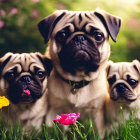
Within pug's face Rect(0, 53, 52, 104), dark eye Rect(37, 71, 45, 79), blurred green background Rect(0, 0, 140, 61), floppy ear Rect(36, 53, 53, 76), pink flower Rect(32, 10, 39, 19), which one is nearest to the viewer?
pug's face Rect(0, 53, 52, 104)

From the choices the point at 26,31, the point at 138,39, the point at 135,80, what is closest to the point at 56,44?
the point at 135,80

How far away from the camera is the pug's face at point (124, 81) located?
3.47 meters

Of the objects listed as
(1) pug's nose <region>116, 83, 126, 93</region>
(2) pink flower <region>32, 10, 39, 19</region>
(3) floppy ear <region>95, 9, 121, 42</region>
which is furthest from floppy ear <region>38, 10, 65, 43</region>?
(2) pink flower <region>32, 10, 39, 19</region>

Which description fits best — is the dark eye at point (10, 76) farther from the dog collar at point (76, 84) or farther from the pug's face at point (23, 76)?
the dog collar at point (76, 84)

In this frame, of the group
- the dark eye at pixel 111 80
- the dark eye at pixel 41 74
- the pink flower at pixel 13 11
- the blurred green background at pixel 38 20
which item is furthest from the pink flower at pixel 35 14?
the dark eye at pixel 111 80

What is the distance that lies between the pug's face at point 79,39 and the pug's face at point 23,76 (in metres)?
0.18

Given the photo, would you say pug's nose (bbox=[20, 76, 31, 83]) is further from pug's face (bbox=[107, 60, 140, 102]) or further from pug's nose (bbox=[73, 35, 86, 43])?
pug's face (bbox=[107, 60, 140, 102])

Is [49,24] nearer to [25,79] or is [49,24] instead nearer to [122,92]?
[25,79]

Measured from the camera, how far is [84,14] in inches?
142

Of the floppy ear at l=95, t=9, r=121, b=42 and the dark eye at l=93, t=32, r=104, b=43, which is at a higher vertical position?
the floppy ear at l=95, t=9, r=121, b=42

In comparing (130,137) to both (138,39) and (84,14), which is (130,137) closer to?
(84,14)

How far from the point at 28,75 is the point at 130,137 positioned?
1.15 m

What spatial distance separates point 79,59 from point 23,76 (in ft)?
1.88

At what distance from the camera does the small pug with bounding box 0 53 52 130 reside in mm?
3410
